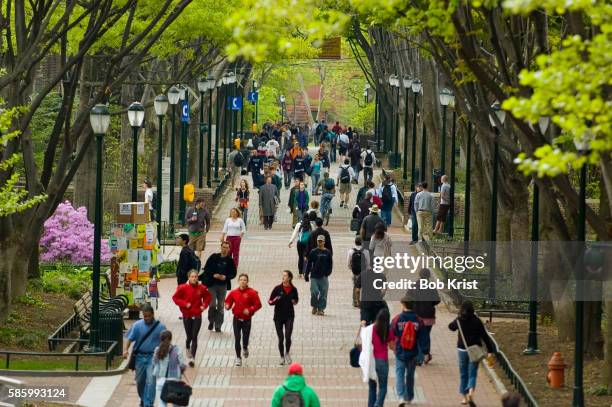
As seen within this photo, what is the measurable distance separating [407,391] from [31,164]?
8.79 meters

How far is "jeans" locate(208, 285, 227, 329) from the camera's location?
26.2m

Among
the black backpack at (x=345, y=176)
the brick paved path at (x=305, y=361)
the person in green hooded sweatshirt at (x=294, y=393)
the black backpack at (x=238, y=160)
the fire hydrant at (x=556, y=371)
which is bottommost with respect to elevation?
the brick paved path at (x=305, y=361)

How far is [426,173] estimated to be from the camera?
174 feet

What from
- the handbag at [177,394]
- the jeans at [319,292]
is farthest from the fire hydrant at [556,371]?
the jeans at [319,292]

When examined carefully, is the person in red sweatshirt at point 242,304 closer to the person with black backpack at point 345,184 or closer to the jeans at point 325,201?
the jeans at point 325,201

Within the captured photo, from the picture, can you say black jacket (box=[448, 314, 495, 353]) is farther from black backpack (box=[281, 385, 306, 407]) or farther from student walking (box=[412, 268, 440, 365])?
black backpack (box=[281, 385, 306, 407])

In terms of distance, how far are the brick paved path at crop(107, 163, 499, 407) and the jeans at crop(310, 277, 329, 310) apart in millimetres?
240

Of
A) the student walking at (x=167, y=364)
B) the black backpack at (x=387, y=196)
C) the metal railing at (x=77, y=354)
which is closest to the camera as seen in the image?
the student walking at (x=167, y=364)

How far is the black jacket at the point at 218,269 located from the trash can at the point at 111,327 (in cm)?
206

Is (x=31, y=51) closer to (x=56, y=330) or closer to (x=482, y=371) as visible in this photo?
(x=56, y=330)

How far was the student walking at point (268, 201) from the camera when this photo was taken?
43.6 m

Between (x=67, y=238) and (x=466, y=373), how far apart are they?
1692 cm

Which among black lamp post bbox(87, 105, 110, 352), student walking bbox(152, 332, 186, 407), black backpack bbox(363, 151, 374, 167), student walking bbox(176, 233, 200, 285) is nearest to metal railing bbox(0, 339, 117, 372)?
black lamp post bbox(87, 105, 110, 352)

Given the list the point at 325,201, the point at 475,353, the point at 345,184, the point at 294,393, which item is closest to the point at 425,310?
the point at 475,353
